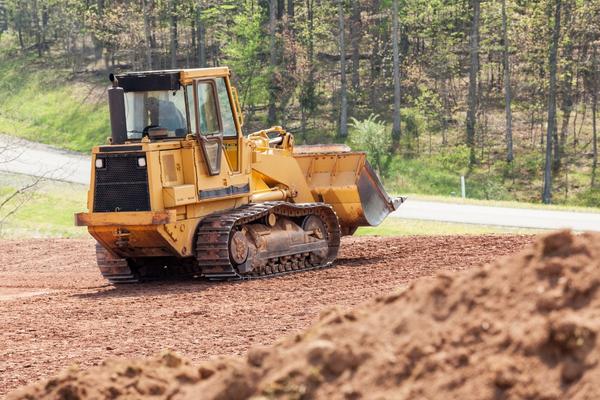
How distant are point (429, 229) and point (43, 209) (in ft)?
48.9

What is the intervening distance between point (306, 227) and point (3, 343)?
697cm

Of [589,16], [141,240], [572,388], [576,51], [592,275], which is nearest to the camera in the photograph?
[572,388]

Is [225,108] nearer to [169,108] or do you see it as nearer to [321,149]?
[169,108]

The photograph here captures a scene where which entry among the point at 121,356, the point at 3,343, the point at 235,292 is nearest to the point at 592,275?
the point at 121,356

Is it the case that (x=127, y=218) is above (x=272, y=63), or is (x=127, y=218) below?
below

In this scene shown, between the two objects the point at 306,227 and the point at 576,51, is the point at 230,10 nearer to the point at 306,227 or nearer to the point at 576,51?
the point at 576,51

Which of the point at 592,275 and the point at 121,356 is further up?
the point at 592,275

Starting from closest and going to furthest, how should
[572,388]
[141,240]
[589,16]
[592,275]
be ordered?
[572,388] → [592,275] → [141,240] → [589,16]

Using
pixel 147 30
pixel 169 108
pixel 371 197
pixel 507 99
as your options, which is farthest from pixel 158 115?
pixel 147 30

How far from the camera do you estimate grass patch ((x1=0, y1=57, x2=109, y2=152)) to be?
184 ft

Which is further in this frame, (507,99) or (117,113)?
(507,99)

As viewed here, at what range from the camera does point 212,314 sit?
1308 cm

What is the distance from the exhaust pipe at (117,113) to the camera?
52.5 feet

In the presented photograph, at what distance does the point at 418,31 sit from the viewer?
2203 inches
